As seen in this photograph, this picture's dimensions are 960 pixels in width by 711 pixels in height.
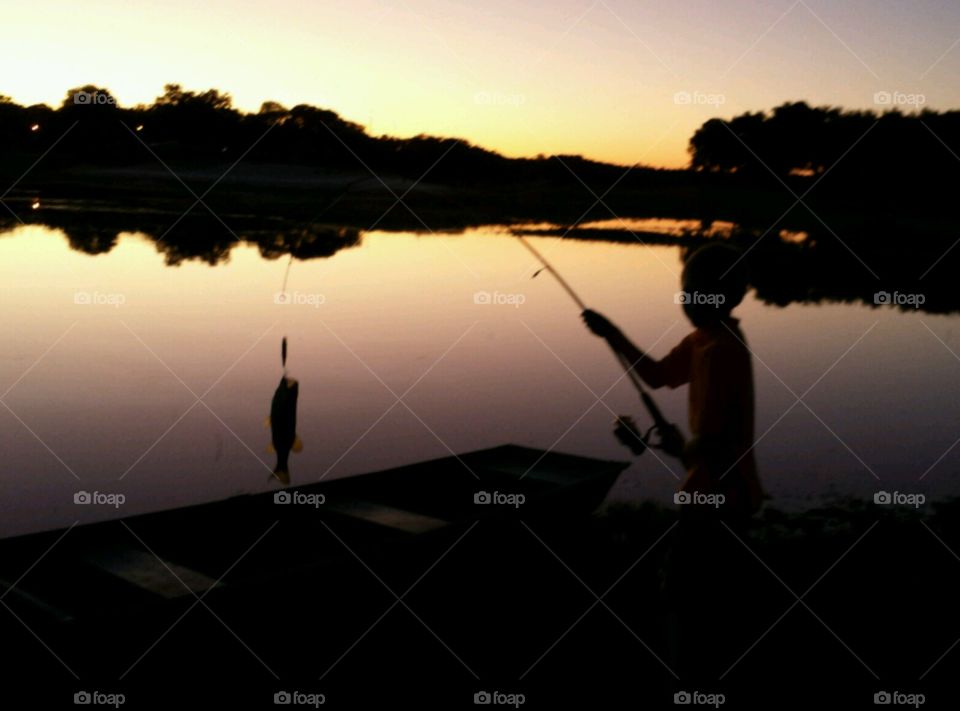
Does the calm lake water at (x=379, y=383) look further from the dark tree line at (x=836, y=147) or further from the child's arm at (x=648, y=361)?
the dark tree line at (x=836, y=147)

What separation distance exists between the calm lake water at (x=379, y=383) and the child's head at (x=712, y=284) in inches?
183

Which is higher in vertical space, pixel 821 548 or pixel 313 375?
pixel 313 375

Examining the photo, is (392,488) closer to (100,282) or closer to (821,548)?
(821,548)

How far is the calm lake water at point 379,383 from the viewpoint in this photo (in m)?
8.11

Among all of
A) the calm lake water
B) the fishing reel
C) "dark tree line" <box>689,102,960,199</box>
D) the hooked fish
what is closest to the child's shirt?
the fishing reel

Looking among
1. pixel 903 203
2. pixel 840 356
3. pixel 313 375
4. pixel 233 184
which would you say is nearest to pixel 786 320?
pixel 840 356

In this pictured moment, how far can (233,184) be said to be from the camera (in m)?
48.8

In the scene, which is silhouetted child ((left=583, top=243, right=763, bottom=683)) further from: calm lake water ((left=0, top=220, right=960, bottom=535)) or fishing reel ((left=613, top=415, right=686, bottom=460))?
calm lake water ((left=0, top=220, right=960, bottom=535))

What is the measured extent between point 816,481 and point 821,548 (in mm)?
1833

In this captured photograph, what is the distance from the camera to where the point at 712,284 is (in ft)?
10.8

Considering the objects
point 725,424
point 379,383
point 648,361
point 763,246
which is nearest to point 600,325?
point 648,361

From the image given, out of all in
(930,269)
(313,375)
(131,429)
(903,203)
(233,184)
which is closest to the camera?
(131,429)

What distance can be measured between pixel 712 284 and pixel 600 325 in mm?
485

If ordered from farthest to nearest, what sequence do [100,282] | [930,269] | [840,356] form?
[930,269], [100,282], [840,356]
